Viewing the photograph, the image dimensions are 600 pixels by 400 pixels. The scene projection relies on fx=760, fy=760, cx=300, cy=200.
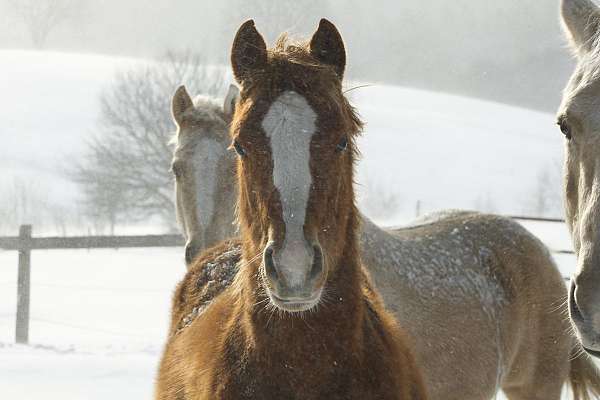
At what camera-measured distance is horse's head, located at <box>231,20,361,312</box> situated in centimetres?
228

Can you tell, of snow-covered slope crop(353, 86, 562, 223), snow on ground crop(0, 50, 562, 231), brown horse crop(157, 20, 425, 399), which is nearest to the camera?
brown horse crop(157, 20, 425, 399)

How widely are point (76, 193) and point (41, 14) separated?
166 ft

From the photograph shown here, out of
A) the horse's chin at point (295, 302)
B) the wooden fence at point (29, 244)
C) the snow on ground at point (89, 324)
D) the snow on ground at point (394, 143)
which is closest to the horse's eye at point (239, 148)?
the horse's chin at point (295, 302)

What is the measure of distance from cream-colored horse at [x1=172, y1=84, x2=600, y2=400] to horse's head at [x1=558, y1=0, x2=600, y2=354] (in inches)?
81.4

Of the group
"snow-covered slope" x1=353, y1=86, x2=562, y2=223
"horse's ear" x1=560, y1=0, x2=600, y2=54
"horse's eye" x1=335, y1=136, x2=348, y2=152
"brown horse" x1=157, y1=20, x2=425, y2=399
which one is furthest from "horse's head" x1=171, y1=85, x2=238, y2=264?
"snow-covered slope" x1=353, y1=86, x2=562, y2=223

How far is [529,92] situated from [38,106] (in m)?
57.6

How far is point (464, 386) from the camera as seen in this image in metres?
4.38

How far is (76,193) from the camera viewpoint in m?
38.2

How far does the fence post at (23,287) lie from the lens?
A: 35.7ft

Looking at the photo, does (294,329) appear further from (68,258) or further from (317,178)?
(68,258)

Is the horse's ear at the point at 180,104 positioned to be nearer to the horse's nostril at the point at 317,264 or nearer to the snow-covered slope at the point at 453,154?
the horse's nostril at the point at 317,264

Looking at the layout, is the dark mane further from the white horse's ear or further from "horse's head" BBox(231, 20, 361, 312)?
the white horse's ear

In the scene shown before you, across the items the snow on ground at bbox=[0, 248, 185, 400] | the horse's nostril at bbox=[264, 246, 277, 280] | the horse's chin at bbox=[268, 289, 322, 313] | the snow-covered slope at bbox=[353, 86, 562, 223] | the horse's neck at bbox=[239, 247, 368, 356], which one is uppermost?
the snow-covered slope at bbox=[353, 86, 562, 223]

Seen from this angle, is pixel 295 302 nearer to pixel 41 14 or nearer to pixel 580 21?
pixel 580 21
